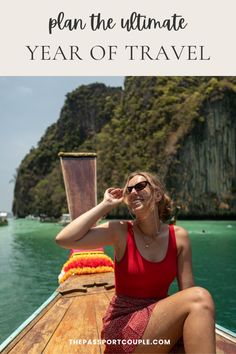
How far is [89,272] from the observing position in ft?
20.1

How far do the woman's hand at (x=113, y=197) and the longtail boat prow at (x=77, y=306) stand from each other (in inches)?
33.0


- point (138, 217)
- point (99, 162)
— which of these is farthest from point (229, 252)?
point (99, 162)

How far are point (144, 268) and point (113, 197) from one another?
17.7 inches

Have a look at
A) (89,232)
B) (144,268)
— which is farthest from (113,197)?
(144,268)

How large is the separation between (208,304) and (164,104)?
5734 centimetres

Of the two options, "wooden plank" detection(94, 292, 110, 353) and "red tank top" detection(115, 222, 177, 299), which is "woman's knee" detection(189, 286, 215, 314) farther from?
"wooden plank" detection(94, 292, 110, 353)

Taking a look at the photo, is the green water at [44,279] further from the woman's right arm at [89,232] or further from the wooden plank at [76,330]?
the woman's right arm at [89,232]

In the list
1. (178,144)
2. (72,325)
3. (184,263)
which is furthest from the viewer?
(178,144)

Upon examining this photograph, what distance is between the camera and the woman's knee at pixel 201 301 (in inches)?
74.2

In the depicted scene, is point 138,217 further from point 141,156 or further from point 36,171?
point 36,171

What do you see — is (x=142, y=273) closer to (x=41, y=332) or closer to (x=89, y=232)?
(x=89, y=232)

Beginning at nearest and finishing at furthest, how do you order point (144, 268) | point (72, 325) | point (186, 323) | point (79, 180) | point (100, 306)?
1. point (186, 323)
2. point (144, 268)
3. point (72, 325)
4. point (100, 306)
5. point (79, 180)

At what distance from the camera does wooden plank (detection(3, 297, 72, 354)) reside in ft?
9.85

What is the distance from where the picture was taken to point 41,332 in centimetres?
343
